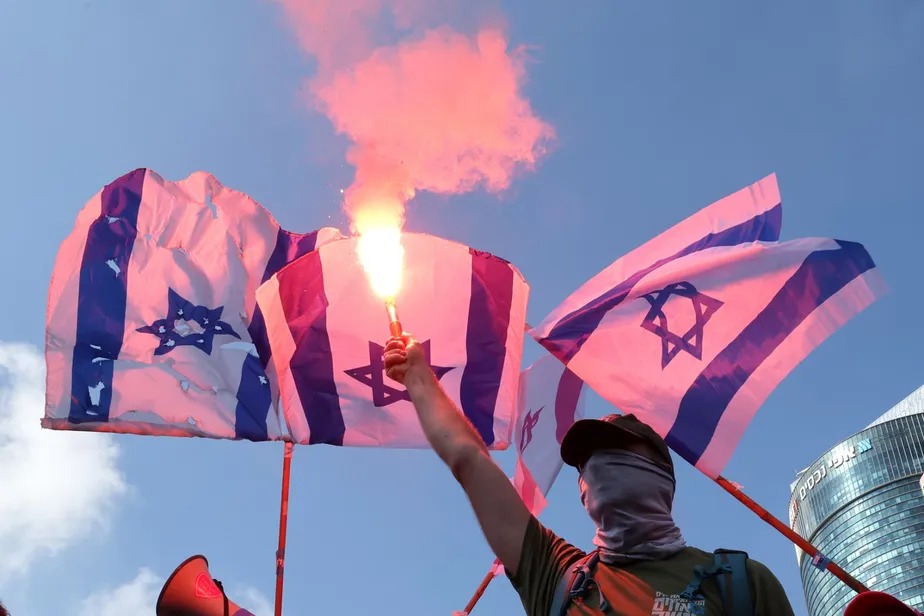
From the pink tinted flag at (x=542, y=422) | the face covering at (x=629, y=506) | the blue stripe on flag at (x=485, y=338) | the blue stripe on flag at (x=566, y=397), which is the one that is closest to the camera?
the face covering at (x=629, y=506)

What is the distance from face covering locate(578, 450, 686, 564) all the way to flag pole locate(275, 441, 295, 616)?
169 inches

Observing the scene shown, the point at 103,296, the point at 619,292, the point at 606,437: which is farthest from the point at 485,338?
the point at 606,437

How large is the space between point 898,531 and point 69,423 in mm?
107611

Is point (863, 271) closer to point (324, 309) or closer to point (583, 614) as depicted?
point (324, 309)

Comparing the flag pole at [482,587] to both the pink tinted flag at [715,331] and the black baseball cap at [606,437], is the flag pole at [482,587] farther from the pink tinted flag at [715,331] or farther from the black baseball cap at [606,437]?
the black baseball cap at [606,437]

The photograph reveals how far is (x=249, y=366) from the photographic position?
908cm

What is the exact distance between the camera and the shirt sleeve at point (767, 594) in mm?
2850

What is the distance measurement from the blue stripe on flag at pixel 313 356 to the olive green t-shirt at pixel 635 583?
539cm

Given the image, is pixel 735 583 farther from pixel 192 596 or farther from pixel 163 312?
pixel 163 312

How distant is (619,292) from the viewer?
339 inches

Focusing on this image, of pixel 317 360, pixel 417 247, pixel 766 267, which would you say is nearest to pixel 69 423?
pixel 317 360

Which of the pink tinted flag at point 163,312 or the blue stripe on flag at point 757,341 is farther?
the pink tinted flag at point 163,312

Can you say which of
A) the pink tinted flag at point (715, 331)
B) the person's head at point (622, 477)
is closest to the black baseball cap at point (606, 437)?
the person's head at point (622, 477)

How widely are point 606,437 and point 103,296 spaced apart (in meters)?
6.87
